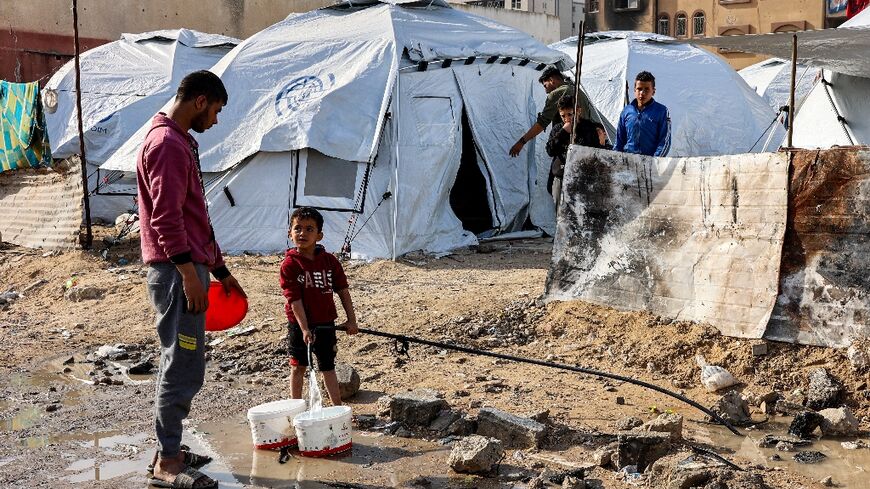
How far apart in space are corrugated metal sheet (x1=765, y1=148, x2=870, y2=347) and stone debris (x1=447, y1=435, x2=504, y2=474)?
2209 millimetres

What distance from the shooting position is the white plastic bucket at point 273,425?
4188 millimetres

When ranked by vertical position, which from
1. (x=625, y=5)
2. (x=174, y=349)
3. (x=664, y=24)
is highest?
(x=625, y=5)

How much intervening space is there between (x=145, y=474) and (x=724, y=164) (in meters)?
3.67

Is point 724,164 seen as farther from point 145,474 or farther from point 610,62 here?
point 610,62

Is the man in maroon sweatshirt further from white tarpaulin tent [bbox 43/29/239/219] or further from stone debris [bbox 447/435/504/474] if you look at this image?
white tarpaulin tent [bbox 43/29/239/219]

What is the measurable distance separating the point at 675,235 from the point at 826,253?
926mm

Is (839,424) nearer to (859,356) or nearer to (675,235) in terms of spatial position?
(859,356)

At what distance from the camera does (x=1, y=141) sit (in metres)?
12.3

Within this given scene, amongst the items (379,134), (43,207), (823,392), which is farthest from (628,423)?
(43,207)

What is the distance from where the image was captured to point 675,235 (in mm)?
5832

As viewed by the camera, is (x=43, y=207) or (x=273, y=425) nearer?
(x=273, y=425)

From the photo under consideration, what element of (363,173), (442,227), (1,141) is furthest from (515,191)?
(1,141)

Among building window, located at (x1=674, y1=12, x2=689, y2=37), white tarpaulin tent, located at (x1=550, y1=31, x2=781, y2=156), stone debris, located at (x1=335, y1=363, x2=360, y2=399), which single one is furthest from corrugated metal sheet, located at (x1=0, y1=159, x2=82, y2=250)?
building window, located at (x1=674, y1=12, x2=689, y2=37)

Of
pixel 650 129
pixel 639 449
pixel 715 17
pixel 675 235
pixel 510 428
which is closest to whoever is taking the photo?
pixel 639 449
